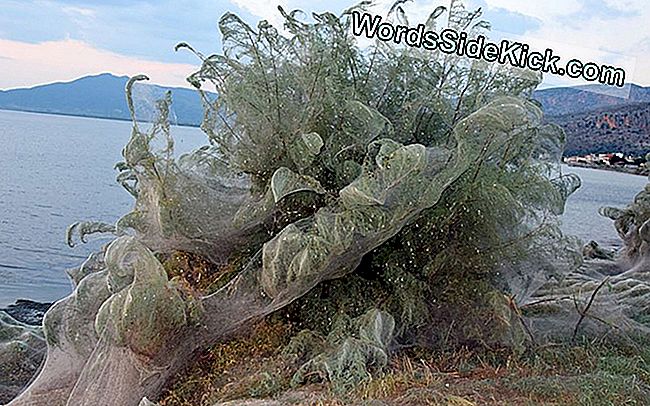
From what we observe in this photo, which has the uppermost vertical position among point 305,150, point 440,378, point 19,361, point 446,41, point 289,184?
point 446,41

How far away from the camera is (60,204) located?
18109 millimetres

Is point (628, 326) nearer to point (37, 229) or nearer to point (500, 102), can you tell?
point (500, 102)

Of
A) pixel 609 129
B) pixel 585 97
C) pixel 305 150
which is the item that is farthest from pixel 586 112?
pixel 305 150

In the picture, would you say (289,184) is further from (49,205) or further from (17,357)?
(49,205)

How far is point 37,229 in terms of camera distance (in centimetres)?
1544

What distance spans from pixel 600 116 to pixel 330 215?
12.0 ft

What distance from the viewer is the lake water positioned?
35.9ft

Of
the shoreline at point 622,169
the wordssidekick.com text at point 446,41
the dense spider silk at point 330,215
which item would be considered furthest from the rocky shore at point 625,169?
the dense spider silk at point 330,215

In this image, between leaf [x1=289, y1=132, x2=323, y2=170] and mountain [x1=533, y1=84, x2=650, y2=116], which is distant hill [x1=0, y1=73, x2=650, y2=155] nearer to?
mountain [x1=533, y1=84, x2=650, y2=116]

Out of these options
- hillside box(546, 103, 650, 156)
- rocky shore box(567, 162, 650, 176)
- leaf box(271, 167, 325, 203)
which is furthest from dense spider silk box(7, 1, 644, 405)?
rocky shore box(567, 162, 650, 176)

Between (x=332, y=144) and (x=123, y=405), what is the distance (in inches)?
78.8

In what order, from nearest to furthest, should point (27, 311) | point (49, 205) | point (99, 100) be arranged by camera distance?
point (27, 311)
point (49, 205)
point (99, 100)

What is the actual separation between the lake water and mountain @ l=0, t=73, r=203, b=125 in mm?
185

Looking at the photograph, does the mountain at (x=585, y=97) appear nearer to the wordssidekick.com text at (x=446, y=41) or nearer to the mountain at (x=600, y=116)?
the mountain at (x=600, y=116)
